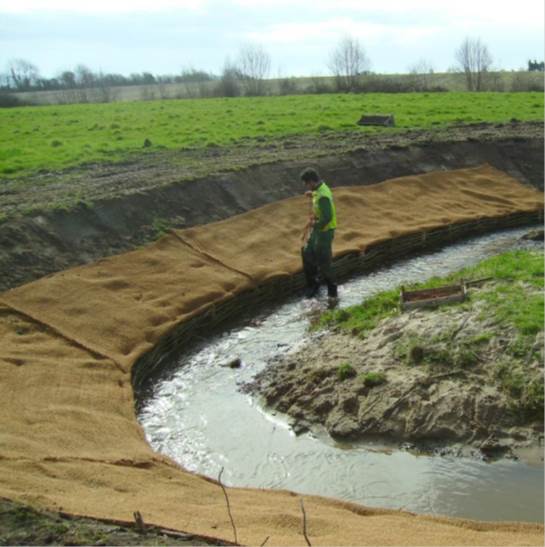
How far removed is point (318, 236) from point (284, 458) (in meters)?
6.49

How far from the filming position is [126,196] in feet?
62.4

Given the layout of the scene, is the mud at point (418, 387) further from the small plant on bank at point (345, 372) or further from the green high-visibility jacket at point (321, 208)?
the green high-visibility jacket at point (321, 208)

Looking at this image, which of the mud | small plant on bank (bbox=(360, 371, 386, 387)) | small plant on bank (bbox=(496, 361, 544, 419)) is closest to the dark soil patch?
the mud

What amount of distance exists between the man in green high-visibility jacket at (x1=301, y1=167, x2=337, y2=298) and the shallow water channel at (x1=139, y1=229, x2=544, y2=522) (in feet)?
7.07

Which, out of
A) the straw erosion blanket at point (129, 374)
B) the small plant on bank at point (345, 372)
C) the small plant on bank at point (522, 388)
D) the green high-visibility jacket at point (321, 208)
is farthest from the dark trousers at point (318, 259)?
the small plant on bank at point (522, 388)

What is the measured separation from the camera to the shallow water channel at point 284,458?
876 cm

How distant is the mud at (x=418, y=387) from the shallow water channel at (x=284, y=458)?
28 centimetres

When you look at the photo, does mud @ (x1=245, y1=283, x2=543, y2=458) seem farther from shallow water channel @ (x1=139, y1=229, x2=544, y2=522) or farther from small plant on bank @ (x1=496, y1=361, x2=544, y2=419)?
shallow water channel @ (x1=139, y1=229, x2=544, y2=522)

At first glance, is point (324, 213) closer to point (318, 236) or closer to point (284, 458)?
point (318, 236)

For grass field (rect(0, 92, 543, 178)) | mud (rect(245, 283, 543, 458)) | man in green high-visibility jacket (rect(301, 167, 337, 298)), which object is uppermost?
grass field (rect(0, 92, 543, 178))

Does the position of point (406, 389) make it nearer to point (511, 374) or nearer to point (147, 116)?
point (511, 374)

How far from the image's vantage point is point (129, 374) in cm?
1223

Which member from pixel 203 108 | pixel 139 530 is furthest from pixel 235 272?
pixel 203 108

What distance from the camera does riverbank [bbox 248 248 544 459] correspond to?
977cm
